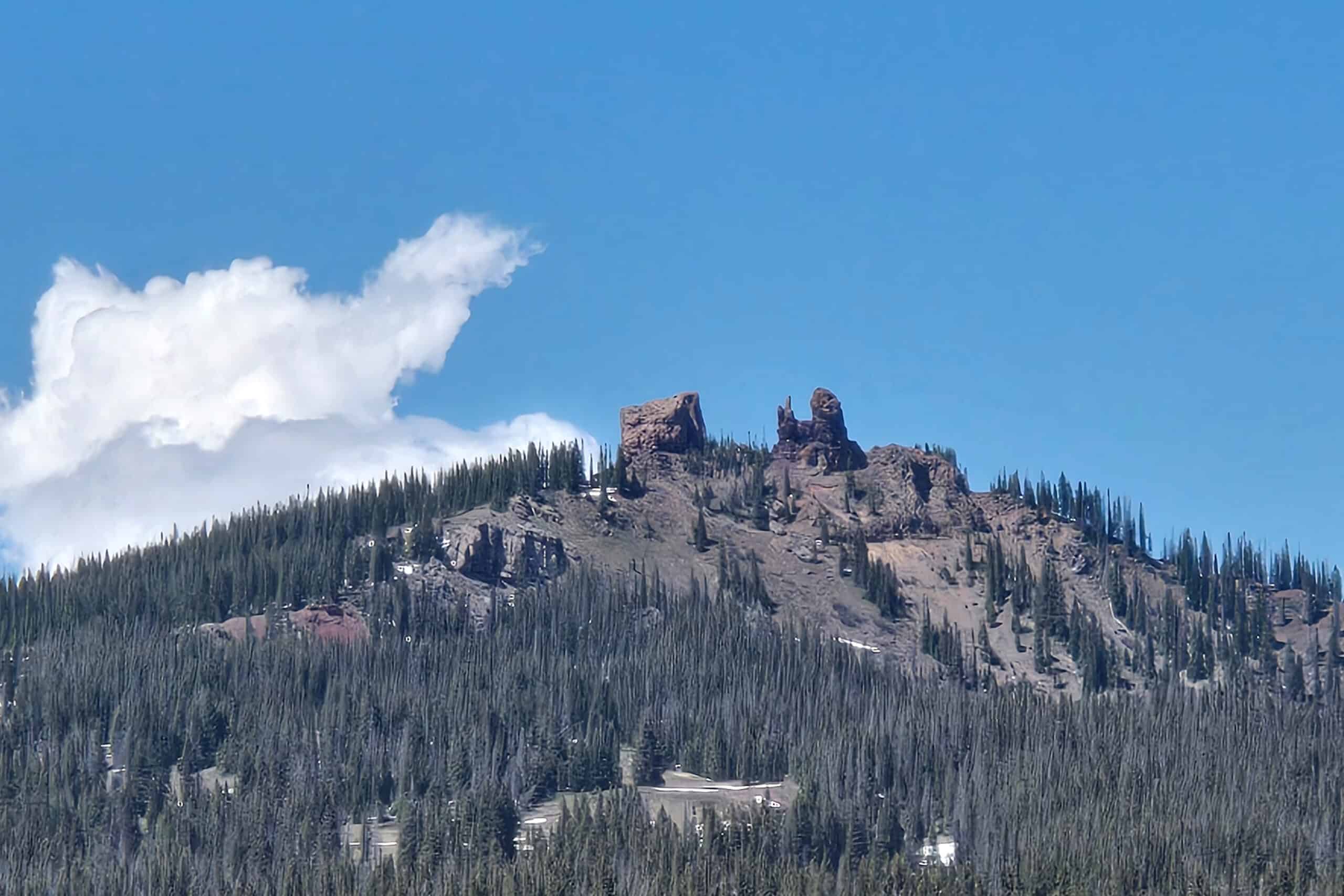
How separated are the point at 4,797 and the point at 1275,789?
115 metres

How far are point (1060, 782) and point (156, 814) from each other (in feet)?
269

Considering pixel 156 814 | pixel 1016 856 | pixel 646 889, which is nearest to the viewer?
pixel 646 889

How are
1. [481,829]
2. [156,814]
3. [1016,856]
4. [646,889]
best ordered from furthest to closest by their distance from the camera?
1. [156,814]
2. [481,829]
3. [1016,856]
4. [646,889]

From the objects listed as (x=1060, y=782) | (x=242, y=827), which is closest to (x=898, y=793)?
(x=1060, y=782)

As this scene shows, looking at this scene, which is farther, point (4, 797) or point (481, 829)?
point (4, 797)

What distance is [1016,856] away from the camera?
172 m

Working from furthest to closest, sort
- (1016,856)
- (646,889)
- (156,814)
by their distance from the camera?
1. (156,814)
2. (1016,856)
3. (646,889)

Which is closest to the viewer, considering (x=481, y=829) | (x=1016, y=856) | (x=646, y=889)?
(x=646, y=889)

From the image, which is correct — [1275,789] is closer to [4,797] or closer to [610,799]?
[610,799]

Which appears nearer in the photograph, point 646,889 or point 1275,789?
point 646,889

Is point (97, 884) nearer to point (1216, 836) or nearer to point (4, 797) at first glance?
point (4, 797)

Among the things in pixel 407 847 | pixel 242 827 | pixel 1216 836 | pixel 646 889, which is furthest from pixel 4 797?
pixel 1216 836

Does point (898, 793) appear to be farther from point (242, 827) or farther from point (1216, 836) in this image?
point (242, 827)

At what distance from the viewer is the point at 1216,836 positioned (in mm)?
177000
